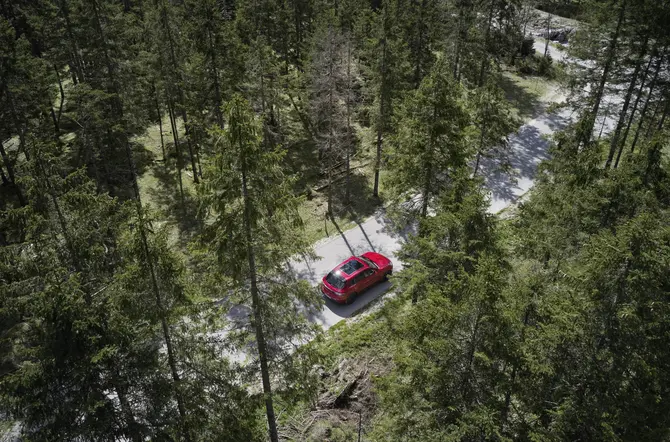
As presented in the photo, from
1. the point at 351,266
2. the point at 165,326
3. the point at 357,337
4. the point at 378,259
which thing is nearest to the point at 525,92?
the point at 378,259

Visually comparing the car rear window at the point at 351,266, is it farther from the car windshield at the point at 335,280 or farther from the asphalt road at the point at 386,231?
the asphalt road at the point at 386,231

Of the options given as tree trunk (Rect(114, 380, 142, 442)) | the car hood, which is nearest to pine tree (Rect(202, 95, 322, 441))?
tree trunk (Rect(114, 380, 142, 442))

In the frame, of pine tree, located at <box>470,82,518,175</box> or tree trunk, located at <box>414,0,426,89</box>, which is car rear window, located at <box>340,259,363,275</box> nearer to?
pine tree, located at <box>470,82,518,175</box>

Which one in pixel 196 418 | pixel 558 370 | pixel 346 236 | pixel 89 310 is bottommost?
pixel 346 236

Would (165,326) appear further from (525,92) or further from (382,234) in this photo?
(525,92)

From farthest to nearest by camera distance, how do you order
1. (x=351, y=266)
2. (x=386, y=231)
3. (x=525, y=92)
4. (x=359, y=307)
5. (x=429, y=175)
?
1. (x=525, y=92)
2. (x=386, y=231)
3. (x=351, y=266)
4. (x=359, y=307)
5. (x=429, y=175)

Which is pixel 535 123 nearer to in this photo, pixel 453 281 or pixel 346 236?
pixel 346 236

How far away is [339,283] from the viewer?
20031 mm

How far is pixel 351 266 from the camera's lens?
20.7m

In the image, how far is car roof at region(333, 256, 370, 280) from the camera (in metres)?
20.2

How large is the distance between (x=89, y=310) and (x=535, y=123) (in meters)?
35.0

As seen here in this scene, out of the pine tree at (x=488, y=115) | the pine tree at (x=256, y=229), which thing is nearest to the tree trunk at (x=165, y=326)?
the pine tree at (x=256, y=229)

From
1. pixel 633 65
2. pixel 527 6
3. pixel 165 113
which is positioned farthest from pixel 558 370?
pixel 527 6

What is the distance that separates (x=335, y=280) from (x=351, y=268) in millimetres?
969
